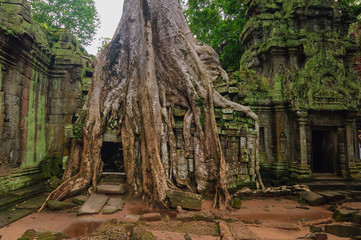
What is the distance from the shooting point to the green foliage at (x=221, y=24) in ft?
41.7

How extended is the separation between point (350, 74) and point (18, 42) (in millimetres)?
10541

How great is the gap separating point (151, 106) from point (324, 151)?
290 inches

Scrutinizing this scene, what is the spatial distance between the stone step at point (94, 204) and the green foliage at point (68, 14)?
41.8ft

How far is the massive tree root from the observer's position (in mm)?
4715

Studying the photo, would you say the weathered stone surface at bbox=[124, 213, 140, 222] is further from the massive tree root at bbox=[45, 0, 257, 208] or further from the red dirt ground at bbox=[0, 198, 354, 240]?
the massive tree root at bbox=[45, 0, 257, 208]

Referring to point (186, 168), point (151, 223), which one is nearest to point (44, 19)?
point (186, 168)

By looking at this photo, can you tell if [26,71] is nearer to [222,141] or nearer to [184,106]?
[184,106]

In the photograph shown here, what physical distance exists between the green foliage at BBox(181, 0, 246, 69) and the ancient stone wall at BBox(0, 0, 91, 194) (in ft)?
30.0

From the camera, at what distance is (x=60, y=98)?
258 inches

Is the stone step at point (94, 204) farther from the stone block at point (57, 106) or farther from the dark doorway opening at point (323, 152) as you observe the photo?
the dark doorway opening at point (323, 152)

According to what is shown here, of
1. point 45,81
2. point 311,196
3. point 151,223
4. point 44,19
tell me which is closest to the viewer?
point 151,223

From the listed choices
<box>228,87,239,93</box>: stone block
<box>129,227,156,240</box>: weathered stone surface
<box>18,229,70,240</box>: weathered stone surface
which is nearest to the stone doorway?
<box>228,87,239,93</box>: stone block

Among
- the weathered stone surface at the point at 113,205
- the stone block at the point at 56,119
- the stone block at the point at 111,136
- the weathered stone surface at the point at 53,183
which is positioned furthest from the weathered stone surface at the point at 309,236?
the stone block at the point at 56,119

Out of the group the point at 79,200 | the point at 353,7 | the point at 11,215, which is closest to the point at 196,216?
the point at 79,200
